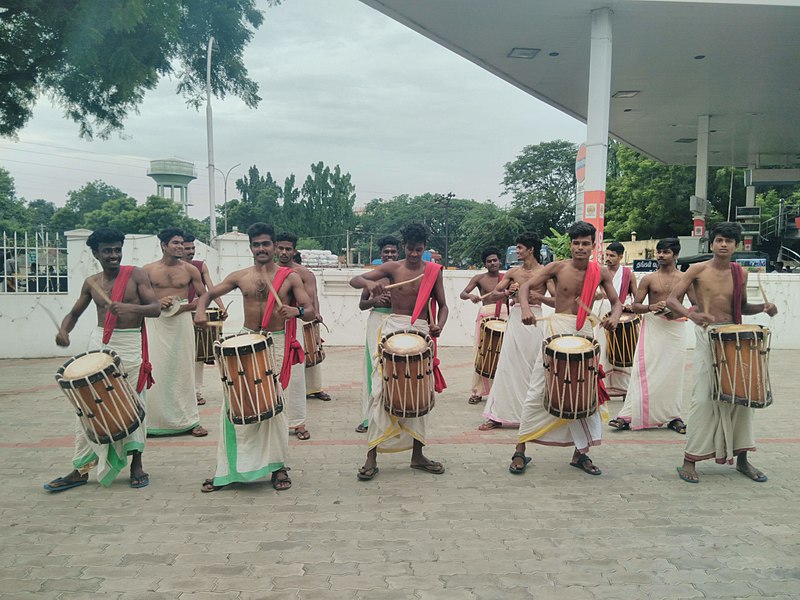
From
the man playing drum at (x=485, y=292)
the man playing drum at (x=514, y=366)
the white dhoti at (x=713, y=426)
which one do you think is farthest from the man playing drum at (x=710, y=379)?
the man playing drum at (x=485, y=292)

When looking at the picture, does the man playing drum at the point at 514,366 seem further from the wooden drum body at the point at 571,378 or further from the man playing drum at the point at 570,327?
the wooden drum body at the point at 571,378

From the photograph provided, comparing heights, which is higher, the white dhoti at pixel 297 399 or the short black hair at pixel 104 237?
the short black hair at pixel 104 237

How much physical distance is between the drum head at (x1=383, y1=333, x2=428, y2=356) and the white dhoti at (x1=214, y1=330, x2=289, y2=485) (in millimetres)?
933

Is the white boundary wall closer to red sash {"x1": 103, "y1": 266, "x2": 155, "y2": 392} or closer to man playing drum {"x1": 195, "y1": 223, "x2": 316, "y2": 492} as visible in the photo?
red sash {"x1": 103, "y1": 266, "x2": 155, "y2": 392}

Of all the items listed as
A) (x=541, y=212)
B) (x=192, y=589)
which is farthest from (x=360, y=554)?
(x=541, y=212)

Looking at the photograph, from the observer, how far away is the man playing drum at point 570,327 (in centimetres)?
555

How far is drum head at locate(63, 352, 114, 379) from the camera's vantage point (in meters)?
4.76

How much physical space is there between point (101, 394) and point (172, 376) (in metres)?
2.25

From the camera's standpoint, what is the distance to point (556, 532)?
425cm

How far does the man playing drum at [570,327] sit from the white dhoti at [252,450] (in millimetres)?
1991

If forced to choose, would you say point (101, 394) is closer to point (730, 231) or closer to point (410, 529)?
point (410, 529)

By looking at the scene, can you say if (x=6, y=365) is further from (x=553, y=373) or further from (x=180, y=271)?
(x=553, y=373)

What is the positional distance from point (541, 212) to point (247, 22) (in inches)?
1718

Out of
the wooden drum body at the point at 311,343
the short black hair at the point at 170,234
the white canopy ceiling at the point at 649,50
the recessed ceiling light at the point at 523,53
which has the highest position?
the white canopy ceiling at the point at 649,50
